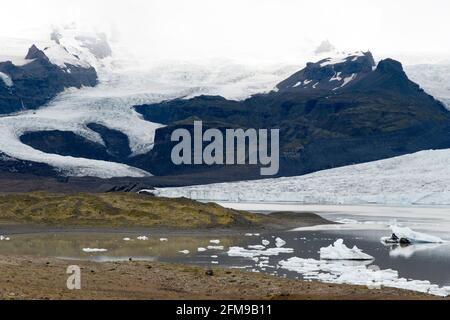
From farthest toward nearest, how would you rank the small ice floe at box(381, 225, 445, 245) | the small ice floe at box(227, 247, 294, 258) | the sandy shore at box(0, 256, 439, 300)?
the small ice floe at box(381, 225, 445, 245)
the small ice floe at box(227, 247, 294, 258)
the sandy shore at box(0, 256, 439, 300)

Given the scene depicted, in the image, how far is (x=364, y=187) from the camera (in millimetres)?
121875

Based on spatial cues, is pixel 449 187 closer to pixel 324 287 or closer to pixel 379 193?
pixel 379 193

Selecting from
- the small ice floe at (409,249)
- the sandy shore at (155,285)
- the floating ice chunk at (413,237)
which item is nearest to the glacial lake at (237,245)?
the small ice floe at (409,249)

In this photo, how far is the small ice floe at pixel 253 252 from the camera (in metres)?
42.7

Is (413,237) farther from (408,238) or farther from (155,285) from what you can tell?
(155,285)

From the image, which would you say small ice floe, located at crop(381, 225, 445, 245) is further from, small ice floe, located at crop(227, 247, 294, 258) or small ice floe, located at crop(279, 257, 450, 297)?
small ice floe, located at crop(279, 257, 450, 297)

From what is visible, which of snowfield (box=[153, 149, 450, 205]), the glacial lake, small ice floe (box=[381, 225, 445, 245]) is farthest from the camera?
snowfield (box=[153, 149, 450, 205])

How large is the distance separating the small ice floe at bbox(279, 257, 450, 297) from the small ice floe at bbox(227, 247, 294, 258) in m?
3.93

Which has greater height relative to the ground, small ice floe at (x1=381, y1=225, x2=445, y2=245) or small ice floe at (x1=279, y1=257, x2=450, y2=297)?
small ice floe at (x1=279, y1=257, x2=450, y2=297)

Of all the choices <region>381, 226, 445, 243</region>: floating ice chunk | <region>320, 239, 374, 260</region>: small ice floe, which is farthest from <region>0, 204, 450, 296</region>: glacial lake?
<region>381, 226, 445, 243</region>: floating ice chunk

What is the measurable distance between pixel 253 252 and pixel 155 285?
18.0 metres

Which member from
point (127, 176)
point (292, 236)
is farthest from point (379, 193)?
point (127, 176)

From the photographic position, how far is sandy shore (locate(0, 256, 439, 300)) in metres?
22.2

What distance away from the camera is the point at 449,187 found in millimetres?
108812
